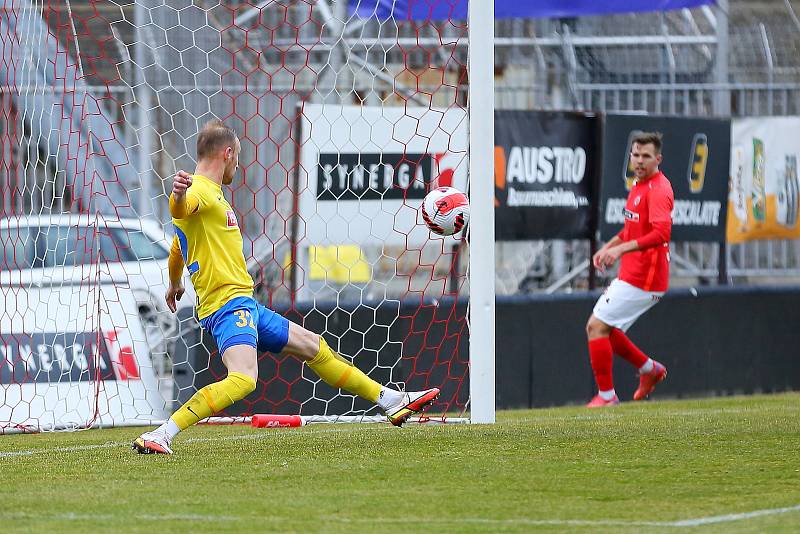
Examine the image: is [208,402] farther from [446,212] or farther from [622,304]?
[622,304]

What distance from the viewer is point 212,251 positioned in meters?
7.48

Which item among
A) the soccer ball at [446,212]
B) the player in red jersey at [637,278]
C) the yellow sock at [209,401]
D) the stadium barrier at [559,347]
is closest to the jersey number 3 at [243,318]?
the yellow sock at [209,401]

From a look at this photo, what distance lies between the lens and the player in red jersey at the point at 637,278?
11.3 meters

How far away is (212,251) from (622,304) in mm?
4840

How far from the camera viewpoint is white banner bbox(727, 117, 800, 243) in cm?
1477

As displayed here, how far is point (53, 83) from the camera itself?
1028cm

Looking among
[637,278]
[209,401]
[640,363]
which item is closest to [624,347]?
[640,363]

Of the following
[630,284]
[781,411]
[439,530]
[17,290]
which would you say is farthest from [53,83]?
[439,530]

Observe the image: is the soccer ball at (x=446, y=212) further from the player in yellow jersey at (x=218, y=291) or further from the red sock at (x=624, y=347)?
the red sock at (x=624, y=347)

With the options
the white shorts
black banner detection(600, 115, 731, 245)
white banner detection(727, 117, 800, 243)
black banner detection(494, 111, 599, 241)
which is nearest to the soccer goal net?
black banner detection(494, 111, 599, 241)

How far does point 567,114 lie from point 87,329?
5212 mm

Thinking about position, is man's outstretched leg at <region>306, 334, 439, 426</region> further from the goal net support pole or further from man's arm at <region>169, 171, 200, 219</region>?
man's arm at <region>169, 171, 200, 219</region>

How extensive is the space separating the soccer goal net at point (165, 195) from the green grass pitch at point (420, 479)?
1.20m

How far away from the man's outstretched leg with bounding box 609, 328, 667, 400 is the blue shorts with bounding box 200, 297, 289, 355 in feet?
14.7
